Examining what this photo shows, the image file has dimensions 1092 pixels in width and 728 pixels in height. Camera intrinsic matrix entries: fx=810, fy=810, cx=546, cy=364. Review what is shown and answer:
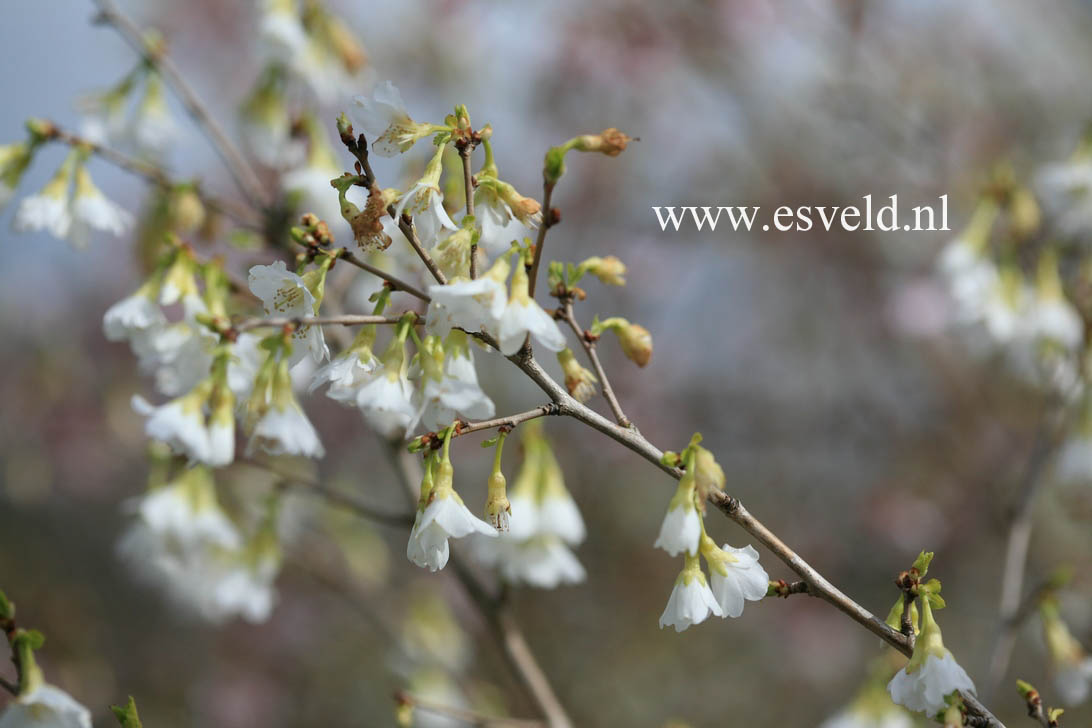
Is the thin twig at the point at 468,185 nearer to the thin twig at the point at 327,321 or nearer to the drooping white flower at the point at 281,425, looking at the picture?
the thin twig at the point at 327,321

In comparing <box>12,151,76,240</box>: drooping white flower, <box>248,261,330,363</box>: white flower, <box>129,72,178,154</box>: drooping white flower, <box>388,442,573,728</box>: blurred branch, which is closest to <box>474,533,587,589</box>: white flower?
<box>388,442,573,728</box>: blurred branch

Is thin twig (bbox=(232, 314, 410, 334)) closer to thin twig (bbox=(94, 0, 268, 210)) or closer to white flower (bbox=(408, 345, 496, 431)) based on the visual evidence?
white flower (bbox=(408, 345, 496, 431))

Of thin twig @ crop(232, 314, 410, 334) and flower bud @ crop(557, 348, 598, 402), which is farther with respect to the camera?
flower bud @ crop(557, 348, 598, 402)

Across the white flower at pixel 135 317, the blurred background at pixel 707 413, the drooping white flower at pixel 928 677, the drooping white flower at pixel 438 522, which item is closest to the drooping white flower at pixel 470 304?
the drooping white flower at pixel 438 522

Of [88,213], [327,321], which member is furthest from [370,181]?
[88,213]

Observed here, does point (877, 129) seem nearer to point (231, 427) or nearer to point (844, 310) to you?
point (844, 310)

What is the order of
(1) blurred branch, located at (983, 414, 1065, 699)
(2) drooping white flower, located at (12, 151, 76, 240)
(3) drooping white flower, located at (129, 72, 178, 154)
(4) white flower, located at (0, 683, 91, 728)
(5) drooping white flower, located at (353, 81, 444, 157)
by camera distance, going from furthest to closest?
(3) drooping white flower, located at (129, 72, 178, 154), (1) blurred branch, located at (983, 414, 1065, 699), (2) drooping white flower, located at (12, 151, 76, 240), (4) white flower, located at (0, 683, 91, 728), (5) drooping white flower, located at (353, 81, 444, 157)

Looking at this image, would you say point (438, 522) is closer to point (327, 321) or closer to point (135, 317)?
point (327, 321)
